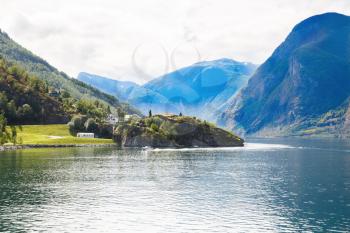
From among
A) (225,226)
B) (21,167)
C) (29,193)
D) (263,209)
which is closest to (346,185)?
(263,209)

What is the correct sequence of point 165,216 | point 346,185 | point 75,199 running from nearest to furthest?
point 165,216, point 75,199, point 346,185

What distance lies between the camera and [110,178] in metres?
140

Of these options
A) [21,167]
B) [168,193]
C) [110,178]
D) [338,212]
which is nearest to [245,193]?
[168,193]

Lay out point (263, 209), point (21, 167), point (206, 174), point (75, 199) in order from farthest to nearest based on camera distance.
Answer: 1. point (21, 167)
2. point (206, 174)
3. point (75, 199)
4. point (263, 209)

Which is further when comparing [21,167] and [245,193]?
[21,167]

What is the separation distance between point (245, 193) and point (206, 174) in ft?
130

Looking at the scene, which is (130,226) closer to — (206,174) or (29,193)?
(29,193)

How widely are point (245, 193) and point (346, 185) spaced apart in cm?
3251

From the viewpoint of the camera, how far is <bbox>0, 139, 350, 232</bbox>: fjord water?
80000 mm

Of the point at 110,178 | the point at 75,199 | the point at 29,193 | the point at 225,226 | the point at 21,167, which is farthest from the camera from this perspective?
the point at 21,167

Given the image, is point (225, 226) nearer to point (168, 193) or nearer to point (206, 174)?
point (168, 193)

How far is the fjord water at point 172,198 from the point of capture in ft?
262

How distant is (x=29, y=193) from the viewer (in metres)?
110

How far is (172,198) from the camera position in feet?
343
